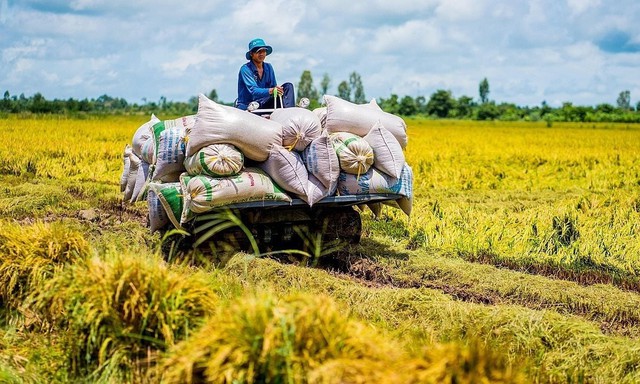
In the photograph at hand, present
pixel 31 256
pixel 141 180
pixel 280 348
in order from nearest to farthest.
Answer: pixel 280 348, pixel 31 256, pixel 141 180

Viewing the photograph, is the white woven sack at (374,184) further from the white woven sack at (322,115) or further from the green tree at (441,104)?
the green tree at (441,104)

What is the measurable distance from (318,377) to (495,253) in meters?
5.02

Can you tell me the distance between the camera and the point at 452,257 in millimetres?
7133

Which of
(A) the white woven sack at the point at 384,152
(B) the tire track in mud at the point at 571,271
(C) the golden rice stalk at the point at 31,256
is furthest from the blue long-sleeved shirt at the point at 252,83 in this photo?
(C) the golden rice stalk at the point at 31,256

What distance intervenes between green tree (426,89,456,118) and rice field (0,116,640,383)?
49.4 m

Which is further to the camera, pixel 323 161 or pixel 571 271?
pixel 571 271

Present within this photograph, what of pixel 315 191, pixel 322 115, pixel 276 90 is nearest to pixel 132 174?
pixel 276 90

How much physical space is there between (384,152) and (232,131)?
147cm

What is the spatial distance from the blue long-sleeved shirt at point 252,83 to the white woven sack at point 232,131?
1061mm

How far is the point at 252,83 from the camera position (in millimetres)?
7281

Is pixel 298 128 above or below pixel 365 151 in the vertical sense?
above

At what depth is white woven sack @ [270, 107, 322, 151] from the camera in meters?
6.30

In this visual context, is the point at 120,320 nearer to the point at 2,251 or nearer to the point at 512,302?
the point at 2,251

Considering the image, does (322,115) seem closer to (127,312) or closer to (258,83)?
(258,83)
